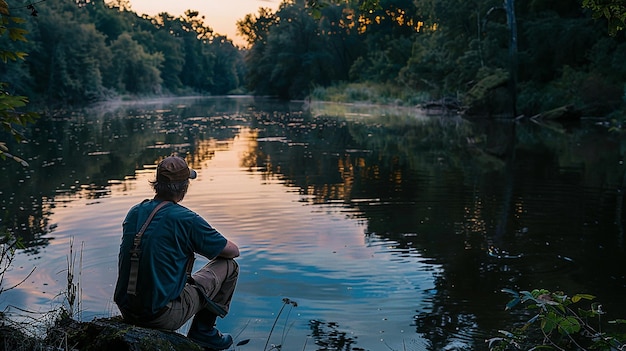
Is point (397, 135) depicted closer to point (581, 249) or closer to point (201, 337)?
point (581, 249)

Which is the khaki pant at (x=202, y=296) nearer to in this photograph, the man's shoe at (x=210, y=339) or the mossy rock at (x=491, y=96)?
the man's shoe at (x=210, y=339)

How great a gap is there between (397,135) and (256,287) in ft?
60.3

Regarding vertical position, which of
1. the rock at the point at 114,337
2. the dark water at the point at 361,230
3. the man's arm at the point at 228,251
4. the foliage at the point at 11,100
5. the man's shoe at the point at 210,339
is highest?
the foliage at the point at 11,100

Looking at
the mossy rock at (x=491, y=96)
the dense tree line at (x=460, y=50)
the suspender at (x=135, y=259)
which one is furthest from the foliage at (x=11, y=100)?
the mossy rock at (x=491, y=96)

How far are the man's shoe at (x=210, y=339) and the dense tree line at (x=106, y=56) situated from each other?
10881mm

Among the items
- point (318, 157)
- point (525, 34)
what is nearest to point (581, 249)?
point (318, 157)

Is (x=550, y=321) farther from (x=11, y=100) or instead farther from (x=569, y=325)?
(x=11, y=100)

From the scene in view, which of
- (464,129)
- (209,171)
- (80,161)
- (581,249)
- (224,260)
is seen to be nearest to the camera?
(224,260)

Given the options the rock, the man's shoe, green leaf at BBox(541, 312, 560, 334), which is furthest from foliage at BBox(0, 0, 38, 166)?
green leaf at BBox(541, 312, 560, 334)

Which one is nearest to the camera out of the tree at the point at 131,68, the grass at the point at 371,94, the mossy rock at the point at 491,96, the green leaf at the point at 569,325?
the green leaf at the point at 569,325

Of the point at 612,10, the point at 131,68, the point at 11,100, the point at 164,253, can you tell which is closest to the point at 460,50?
the point at 612,10

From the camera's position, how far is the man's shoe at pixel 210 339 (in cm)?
451

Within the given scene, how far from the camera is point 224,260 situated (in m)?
4.48

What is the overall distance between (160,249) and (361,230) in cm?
543
